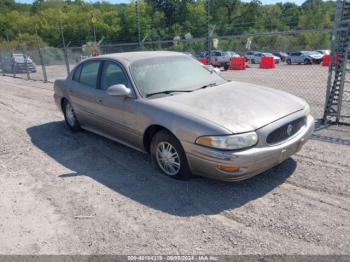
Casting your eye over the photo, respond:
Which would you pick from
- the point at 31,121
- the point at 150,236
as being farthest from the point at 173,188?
the point at 31,121

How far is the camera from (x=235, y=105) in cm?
383

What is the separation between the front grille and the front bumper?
0.06m

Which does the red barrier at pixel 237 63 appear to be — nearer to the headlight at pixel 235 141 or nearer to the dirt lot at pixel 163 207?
the dirt lot at pixel 163 207

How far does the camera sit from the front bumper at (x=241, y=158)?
3.31 metres

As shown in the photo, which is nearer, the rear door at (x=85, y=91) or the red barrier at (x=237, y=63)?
the rear door at (x=85, y=91)

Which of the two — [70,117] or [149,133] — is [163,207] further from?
[70,117]

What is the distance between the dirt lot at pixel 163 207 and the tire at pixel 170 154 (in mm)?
125

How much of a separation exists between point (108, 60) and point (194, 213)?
294cm

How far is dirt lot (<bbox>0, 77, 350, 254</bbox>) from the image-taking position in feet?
9.28

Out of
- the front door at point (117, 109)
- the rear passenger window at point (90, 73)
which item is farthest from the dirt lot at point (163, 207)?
the rear passenger window at point (90, 73)

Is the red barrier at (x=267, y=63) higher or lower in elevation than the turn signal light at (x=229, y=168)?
lower

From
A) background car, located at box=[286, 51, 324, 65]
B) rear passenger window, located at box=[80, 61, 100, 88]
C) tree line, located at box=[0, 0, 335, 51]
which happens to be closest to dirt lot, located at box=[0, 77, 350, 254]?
rear passenger window, located at box=[80, 61, 100, 88]

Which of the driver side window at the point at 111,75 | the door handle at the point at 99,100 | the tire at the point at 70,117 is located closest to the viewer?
the driver side window at the point at 111,75

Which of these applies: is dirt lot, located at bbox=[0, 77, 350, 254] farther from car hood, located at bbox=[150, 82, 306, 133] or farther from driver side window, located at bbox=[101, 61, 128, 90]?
driver side window, located at bbox=[101, 61, 128, 90]
